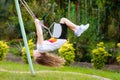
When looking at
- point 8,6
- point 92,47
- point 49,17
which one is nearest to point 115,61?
point 92,47

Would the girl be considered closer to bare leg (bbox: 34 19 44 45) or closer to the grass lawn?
bare leg (bbox: 34 19 44 45)

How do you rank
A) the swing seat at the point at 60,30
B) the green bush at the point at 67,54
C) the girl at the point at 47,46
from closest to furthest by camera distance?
the swing seat at the point at 60,30 → the girl at the point at 47,46 → the green bush at the point at 67,54

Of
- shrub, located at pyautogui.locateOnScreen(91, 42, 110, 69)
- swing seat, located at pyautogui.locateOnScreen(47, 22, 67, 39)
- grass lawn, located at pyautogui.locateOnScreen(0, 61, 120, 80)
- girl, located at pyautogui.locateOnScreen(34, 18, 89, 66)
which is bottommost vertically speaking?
shrub, located at pyautogui.locateOnScreen(91, 42, 110, 69)

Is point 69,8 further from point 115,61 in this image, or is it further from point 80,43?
point 115,61

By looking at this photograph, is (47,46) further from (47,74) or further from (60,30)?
(47,74)

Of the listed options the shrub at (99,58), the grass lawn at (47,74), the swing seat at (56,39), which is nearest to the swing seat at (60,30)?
the swing seat at (56,39)

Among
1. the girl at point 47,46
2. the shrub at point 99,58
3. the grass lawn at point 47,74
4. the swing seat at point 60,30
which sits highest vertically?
the swing seat at point 60,30

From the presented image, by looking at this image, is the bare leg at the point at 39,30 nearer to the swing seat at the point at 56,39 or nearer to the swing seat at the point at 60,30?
the swing seat at the point at 56,39

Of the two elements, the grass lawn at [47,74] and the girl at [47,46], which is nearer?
the girl at [47,46]

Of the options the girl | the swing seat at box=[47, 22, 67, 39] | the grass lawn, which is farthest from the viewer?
the grass lawn

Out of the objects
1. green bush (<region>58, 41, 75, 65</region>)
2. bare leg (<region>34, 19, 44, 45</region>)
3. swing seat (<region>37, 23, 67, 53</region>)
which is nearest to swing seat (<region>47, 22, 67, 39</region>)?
swing seat (<region>37, 23, 67, 53</region>)

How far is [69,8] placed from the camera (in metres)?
16.0

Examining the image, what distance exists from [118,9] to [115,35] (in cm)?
130

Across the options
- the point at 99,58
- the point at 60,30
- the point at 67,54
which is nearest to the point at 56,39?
the point at 60,30
